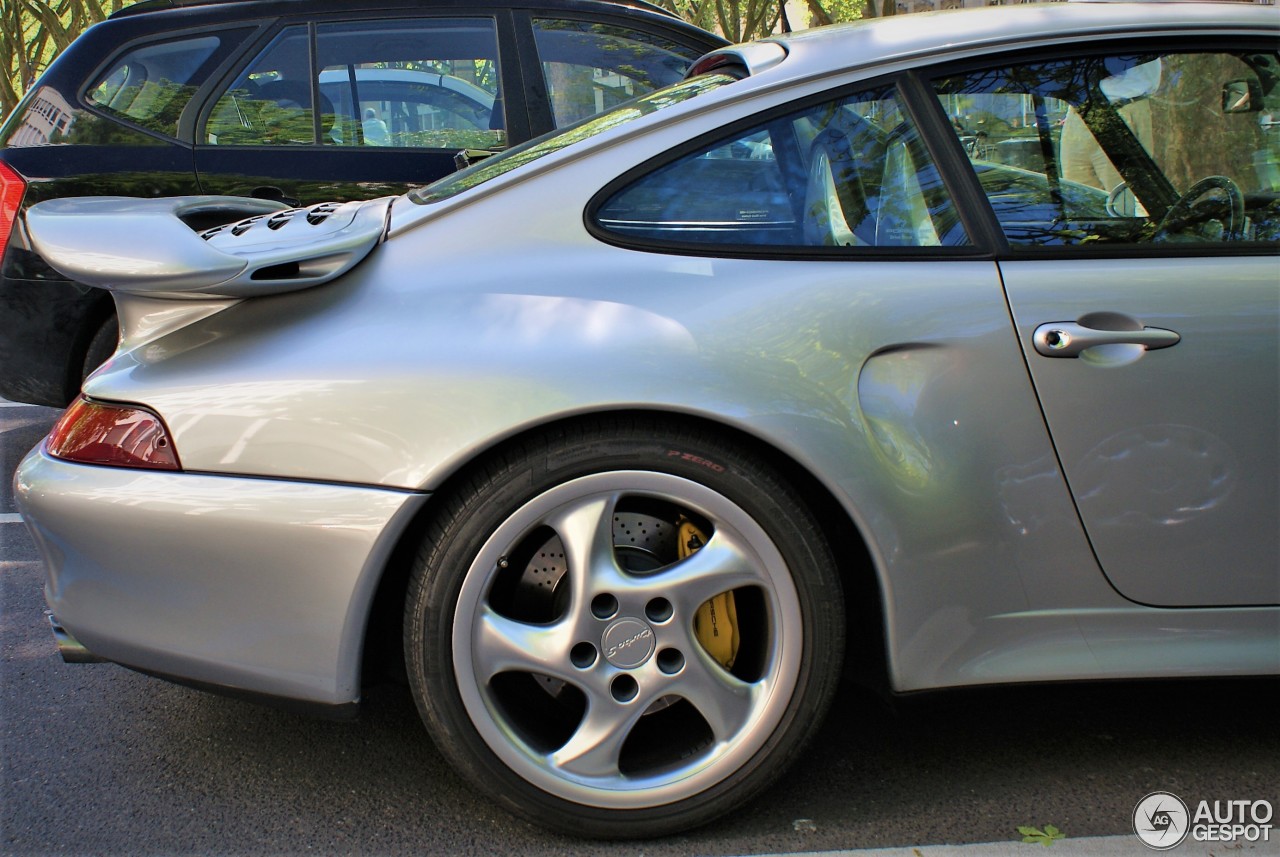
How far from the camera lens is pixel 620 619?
1965mm

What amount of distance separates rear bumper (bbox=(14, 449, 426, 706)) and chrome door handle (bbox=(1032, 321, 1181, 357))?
110 centimetres

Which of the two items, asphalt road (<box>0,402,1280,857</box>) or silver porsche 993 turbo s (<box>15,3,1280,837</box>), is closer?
silver porsche 993 turbo s (<box>15,3,1280,837</box>)

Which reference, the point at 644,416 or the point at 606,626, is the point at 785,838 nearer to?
the point at 606,626

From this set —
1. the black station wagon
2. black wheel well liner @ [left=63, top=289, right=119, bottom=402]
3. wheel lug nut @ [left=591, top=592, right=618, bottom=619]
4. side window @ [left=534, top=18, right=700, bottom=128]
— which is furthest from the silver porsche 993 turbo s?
side window @ [left=534, top=18, right=700, bottom=128]

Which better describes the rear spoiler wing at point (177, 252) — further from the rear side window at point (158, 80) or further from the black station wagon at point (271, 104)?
the rear side window at point (158, 80)

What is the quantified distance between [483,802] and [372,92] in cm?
308

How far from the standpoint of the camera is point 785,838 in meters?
2.07

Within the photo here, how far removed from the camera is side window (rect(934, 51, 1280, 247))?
6.87ft

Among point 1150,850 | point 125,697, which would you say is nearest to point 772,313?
point 1150,850

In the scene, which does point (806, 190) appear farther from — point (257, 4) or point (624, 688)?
point (257, 4)

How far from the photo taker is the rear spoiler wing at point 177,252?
1.91 meters

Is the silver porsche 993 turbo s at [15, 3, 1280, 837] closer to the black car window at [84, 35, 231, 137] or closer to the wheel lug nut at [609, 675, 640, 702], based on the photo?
the wheel lug nut at [609, 675, 640, 702]

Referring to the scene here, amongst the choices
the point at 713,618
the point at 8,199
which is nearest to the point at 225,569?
the point at 713,618

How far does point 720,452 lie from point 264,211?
1.43 m
